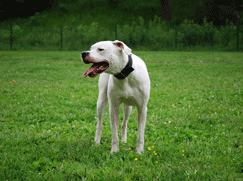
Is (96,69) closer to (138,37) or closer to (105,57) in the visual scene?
(105,57)

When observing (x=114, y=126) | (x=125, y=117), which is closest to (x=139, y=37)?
(x=125, y=117)

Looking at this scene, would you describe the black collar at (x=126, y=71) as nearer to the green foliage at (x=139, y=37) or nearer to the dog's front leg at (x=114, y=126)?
the dog's front leg at (x=114, y=126)

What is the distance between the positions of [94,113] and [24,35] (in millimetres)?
23903

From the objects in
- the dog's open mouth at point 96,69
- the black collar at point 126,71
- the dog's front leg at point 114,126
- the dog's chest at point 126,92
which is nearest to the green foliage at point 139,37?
the dog's front leg at point 114,126

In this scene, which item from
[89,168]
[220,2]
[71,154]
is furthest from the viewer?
[220,2]

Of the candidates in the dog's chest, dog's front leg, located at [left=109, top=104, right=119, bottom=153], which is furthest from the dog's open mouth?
dog's front leg, located at [left=109, top=104, right=119, bottom=153]

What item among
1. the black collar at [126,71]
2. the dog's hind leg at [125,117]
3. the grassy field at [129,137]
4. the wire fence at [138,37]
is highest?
the wire fence at [138,37]

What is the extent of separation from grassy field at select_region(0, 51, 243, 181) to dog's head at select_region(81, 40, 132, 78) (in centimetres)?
127

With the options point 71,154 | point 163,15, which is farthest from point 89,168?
point 163,15

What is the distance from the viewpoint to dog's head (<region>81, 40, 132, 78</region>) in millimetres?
3010

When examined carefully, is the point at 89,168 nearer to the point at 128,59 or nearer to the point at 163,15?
the point at 128,59

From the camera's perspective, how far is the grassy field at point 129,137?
3.14m

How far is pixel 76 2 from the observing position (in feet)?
118

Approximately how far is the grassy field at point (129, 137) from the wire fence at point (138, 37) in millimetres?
17199
